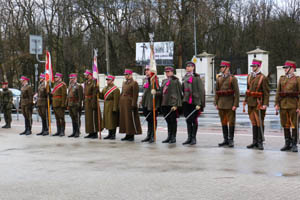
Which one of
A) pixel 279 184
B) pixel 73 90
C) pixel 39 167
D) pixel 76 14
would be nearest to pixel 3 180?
pixel 39 167

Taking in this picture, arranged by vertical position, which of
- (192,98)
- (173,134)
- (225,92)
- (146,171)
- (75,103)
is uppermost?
(225,92)

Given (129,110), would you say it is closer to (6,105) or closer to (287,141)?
(287,141)

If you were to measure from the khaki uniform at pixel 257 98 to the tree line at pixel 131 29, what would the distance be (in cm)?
3235

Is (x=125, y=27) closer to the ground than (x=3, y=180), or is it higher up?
higher up

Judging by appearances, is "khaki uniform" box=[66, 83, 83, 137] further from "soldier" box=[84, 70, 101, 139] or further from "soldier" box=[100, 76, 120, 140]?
"soldier" box=[100, 76, 120, 140]

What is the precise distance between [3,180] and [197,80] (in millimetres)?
5469

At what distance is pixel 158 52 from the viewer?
44656 millimetres

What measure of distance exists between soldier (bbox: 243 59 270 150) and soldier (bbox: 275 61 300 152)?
0.31 m

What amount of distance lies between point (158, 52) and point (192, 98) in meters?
33.0

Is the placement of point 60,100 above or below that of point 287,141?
above

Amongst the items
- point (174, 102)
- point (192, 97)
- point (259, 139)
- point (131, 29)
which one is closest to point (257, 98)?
point (259, 139)

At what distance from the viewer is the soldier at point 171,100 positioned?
39.8ft

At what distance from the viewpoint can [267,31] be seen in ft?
161

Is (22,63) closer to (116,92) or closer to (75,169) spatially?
(116,92)
